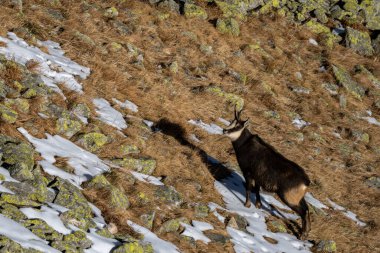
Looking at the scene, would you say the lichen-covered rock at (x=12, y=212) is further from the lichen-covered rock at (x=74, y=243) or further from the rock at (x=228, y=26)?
the rock at (x=228, y=26)

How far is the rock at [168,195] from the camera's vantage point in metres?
9.27

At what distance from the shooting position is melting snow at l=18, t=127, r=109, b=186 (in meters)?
8.12

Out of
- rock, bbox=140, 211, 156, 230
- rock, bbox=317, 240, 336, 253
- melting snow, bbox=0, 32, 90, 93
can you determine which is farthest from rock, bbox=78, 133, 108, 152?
rock, bbox=317, 240, 336, 253

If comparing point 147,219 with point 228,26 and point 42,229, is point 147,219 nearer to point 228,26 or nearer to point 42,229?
point 42,229

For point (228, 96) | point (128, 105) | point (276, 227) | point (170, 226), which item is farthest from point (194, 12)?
point (170, 226)

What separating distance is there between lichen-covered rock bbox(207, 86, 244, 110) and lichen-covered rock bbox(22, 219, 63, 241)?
1059 centimetres

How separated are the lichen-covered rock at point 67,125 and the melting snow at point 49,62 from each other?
4.21 feet

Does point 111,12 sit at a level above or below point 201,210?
above

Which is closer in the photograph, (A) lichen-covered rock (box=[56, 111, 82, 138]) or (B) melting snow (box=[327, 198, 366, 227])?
(A) lichen-covered rock (box=[56, 111, 82, 138])

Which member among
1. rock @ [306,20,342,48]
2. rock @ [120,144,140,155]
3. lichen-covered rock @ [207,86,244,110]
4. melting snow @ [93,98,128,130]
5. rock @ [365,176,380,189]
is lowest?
rock @ [365,176,380,189]

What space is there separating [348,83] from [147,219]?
15.0m

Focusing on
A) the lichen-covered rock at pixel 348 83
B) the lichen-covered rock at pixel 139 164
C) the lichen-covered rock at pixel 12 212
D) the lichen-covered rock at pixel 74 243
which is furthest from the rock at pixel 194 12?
the lichen-covered rock at pixel 12 212

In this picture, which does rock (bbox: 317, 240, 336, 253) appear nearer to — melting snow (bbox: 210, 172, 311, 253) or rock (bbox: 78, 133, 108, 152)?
melting snow (bbox: 210, 172, 311, 253)

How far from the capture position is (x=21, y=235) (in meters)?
5.83
